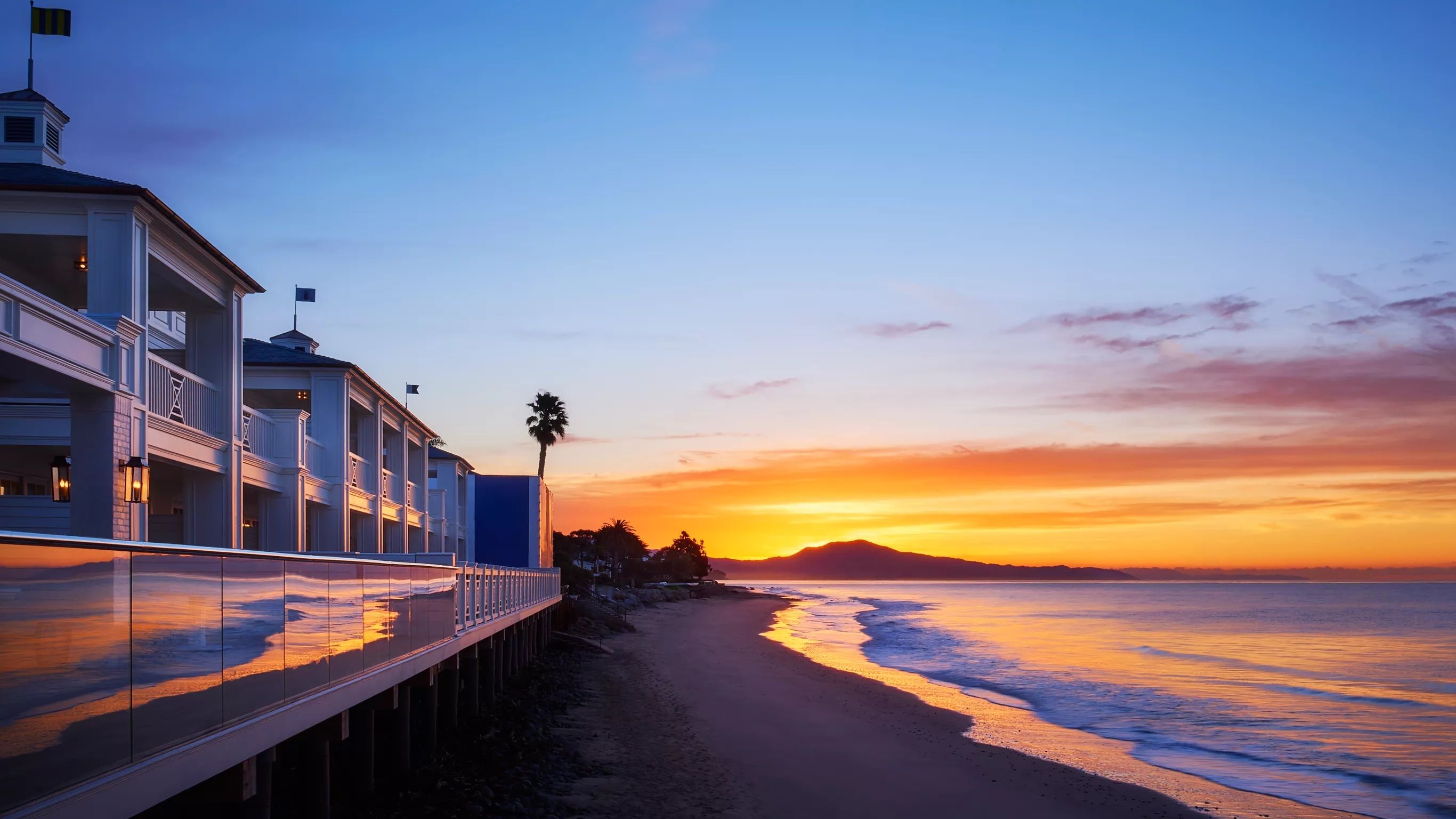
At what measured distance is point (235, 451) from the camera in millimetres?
17828

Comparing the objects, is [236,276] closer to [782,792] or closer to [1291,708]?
[782,792]

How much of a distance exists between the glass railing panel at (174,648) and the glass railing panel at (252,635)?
0.14 m

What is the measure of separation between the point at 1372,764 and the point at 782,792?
11786 mm

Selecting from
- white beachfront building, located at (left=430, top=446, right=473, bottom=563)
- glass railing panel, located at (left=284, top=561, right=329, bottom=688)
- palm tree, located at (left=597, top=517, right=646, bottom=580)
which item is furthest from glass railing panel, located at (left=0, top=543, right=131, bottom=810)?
palm tree, located at (left=597, top=517, right=646, bottom=580)

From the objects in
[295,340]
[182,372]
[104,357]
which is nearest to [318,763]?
[104,357]

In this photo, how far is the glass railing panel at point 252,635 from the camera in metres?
6.55

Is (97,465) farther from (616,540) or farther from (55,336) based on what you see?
(616,540)

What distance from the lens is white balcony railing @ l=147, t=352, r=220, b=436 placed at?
1516 cm

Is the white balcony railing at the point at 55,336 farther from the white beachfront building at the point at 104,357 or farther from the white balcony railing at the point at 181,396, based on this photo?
the white balcony railing at the point at 181,396

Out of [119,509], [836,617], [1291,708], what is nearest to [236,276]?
[119,509]

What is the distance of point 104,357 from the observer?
517 inches

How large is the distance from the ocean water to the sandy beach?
154 centimetres

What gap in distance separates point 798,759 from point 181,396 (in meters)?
10.8

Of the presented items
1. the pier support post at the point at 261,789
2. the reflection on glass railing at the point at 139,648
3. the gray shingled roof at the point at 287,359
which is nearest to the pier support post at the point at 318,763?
the reflection on glass railing at the point at 139,648
